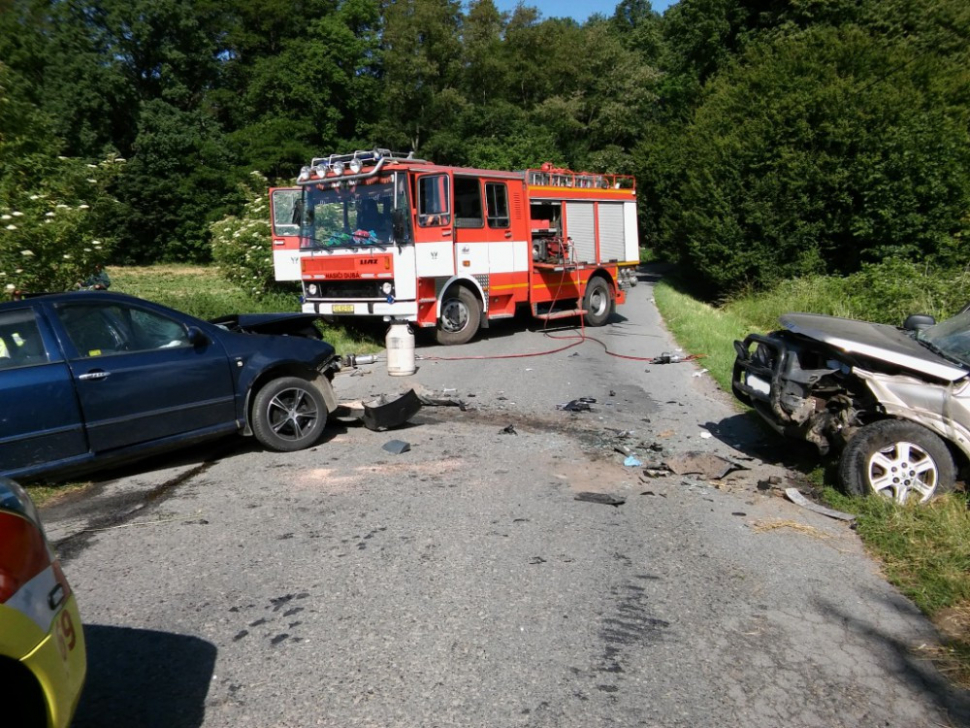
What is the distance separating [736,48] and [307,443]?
92.2 ft

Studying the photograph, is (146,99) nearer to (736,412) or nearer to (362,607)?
(736,412)

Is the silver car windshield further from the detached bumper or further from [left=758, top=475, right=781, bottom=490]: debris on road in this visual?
the detached bumper

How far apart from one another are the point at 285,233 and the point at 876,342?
1079 cm

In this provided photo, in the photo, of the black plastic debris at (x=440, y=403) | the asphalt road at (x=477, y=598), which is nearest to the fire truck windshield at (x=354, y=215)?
the black plastic debris at (x=440, y=403)

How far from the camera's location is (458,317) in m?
14.2

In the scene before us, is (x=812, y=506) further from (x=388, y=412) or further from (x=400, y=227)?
(x=400, y=227)

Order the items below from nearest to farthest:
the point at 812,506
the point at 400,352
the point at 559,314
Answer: the point at 812,506
the point at 400,352
the point at 559,314

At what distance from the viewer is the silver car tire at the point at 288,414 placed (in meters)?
6.89

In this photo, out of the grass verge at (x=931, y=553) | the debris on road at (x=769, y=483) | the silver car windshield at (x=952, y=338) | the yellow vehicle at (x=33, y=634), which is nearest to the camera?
the yellow vehicle at (x=33, y=634)

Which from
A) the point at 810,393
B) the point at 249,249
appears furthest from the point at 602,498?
the point at 249,249

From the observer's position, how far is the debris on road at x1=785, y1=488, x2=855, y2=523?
5.60 m

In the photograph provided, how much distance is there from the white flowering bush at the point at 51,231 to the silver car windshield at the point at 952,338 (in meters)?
9.52

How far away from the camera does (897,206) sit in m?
17.4

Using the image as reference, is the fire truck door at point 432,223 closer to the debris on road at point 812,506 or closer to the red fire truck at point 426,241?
the red fire truck at point 426,241
